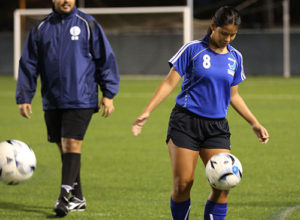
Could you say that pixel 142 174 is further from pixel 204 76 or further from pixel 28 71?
pixel 204 76

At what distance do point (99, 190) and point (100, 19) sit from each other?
76.1 ft

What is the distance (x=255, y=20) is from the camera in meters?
50.9

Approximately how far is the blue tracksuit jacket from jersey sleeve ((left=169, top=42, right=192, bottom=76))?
4.68 feet

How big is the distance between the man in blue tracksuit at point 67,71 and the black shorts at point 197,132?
1431mm

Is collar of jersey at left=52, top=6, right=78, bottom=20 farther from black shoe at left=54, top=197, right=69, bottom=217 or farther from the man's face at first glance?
black shoe at left=54, top=197, right=69, bottom=217

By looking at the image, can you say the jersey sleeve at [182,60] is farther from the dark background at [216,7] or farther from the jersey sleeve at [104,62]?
the dark background at [216,7]

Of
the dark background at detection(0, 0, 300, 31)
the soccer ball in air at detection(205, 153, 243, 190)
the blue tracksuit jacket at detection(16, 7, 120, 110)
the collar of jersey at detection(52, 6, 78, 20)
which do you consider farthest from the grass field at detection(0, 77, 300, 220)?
the dark background at detection(0, 0, 300, 31)

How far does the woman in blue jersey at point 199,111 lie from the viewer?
5.50 meters

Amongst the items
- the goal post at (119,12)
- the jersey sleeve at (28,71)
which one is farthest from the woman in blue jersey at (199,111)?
the goal post at (119,12)

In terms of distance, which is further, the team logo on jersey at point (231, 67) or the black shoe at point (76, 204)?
the black shoe at point (76, 204)

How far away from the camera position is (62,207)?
659 centimetres

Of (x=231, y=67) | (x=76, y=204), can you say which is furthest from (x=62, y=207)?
(x=231, y=67)

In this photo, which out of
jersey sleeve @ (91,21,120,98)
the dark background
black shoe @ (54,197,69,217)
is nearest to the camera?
black shoe @ (54,197,69,217)

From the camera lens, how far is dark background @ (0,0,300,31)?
4834cm
